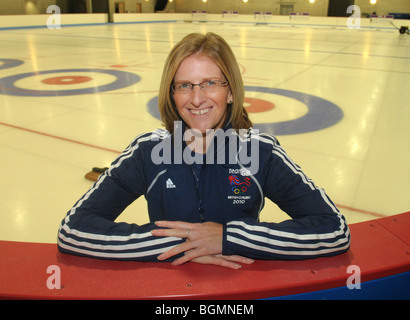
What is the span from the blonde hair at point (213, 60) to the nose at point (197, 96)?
9 centimetres

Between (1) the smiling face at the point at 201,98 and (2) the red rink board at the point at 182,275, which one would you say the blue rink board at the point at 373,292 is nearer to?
(2) the red rink board at the point at 182,275

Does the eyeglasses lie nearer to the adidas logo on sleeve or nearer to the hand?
the adidas logo on sleeve

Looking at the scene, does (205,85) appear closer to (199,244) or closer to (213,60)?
(213,60)

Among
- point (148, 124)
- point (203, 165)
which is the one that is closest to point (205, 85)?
point (203, 165)

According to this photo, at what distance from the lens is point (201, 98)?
1184mm

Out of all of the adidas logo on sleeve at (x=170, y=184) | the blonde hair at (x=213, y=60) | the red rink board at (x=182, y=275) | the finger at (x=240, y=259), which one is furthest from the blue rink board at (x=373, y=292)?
the blonde hair at (x=213, y=60)

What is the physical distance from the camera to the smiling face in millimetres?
1159

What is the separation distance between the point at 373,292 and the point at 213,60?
815 mm

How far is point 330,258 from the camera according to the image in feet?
3.05

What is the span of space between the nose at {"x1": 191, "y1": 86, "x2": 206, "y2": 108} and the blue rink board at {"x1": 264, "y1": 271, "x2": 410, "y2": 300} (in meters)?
0.66

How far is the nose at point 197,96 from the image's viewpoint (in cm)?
118

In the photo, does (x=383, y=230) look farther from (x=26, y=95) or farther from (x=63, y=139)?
(x=26, y=95)
